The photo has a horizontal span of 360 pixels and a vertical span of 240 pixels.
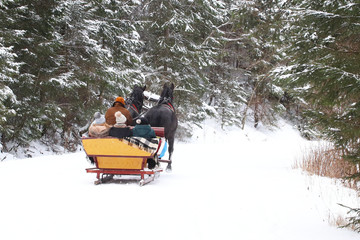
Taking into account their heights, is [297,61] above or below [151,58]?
below

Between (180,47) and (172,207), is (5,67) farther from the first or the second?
(180,47)

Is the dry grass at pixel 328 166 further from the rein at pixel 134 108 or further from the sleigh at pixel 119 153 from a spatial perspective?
the rein at pixel 134 108

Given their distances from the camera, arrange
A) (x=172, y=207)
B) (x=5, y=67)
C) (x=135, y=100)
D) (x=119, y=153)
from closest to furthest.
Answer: (x=172, y=207) → (x=119, y=153) → (x=135, y=100) → (x=5, y=67)

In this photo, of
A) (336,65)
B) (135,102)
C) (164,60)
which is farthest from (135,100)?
(164,60)

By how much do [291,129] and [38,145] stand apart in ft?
69.1

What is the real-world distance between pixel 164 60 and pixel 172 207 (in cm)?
1289

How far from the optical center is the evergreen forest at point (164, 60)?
363 cm

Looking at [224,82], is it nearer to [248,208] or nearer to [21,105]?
[21,105]

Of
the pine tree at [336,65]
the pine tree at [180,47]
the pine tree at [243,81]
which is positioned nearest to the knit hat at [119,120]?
the pine tree at [336,65]

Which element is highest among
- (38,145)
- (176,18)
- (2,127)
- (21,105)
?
(176,18)

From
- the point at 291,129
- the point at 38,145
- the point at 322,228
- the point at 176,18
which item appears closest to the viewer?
the point at 322,228

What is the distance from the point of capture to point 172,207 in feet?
13.1

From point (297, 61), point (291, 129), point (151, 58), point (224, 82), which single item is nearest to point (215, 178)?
point (297, 61)

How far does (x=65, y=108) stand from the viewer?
11.1 metres
